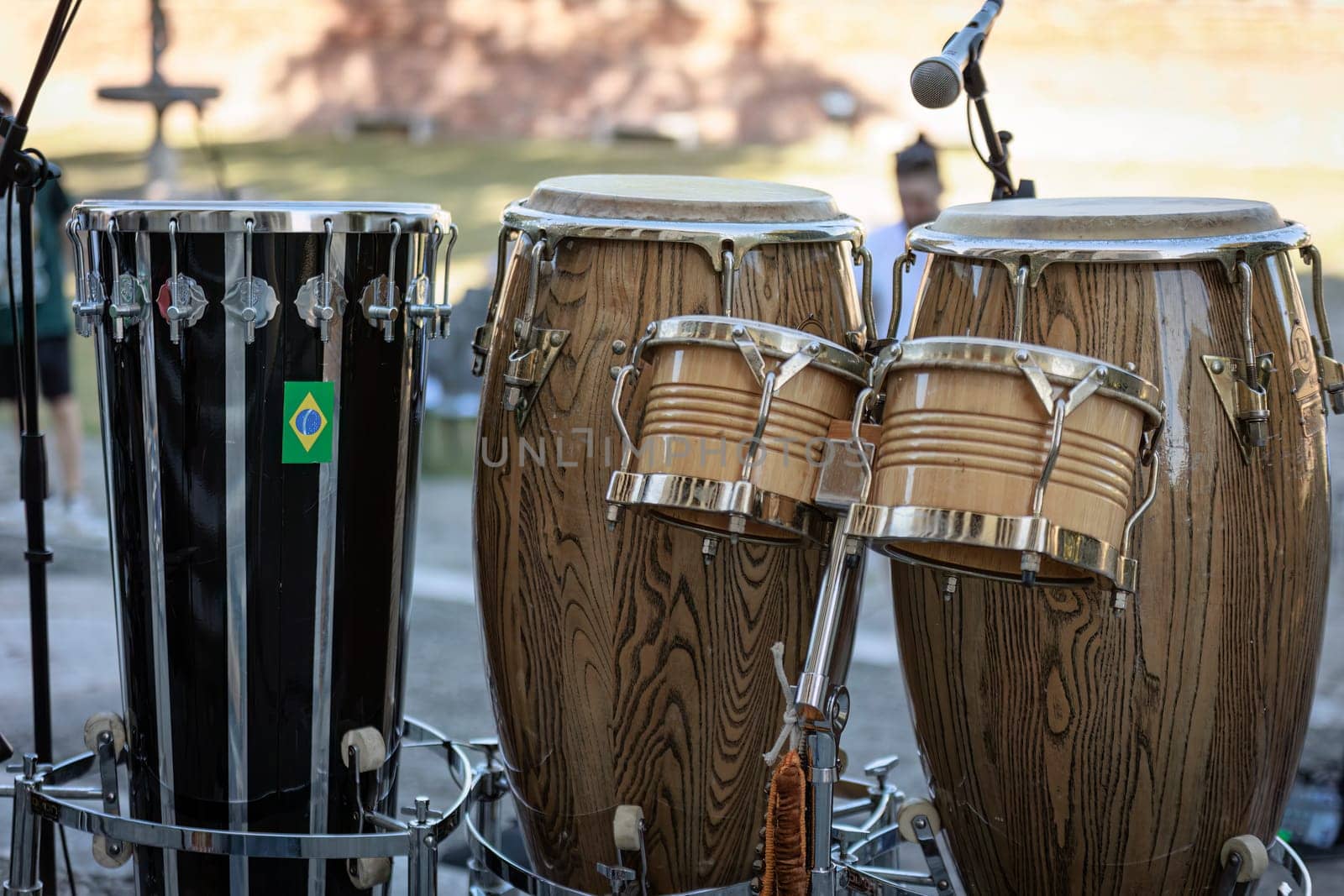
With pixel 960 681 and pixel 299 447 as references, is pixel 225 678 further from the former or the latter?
pixel 960 681

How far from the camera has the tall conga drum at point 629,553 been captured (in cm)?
234

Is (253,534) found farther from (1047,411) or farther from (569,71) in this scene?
(569,71)

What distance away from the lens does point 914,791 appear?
366 cm

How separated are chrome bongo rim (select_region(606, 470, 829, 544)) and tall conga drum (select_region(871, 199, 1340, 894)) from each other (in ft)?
0.43

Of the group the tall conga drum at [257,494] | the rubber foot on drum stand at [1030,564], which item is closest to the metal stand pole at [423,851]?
the tall conga drum at [257,494]

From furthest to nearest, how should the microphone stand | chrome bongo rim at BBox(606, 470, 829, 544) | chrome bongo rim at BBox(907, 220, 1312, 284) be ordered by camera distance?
the microphone stand, chrome bongo rim at BBox(907, 220, 1312, 284), chrome bongo rim at BBox(606, 470, 829, 544)

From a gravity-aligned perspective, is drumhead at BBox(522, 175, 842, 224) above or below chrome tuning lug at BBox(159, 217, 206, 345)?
above

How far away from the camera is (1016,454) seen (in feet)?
6.13

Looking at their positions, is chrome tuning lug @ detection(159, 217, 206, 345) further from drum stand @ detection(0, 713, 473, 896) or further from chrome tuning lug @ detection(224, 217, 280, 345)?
drum stand @ detection(0, 713, 473, 896)

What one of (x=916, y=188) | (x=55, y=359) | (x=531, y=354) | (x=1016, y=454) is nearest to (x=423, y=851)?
(x=531, y=354)

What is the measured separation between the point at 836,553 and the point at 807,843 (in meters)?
0.39

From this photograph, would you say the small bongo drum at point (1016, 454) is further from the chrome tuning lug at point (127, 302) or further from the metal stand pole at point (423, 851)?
the chrome tuning lug at point (127, 302)

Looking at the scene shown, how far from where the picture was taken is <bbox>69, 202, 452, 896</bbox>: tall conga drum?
2.31 metres

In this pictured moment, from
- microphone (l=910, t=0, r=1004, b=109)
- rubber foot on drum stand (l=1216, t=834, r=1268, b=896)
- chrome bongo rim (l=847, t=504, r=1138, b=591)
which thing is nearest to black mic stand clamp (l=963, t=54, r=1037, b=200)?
microphone (l=910, t=0, r=1004, b=109)
